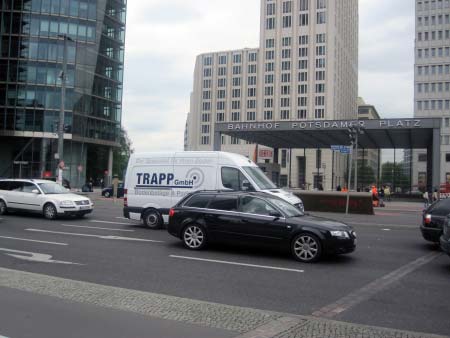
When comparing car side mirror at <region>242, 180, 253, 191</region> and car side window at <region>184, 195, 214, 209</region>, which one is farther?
car side mirror at <region>242, 180, 253, 191</region>

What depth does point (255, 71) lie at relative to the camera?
128m

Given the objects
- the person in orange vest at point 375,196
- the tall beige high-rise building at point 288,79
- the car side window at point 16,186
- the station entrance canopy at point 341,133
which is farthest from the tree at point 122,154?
the car side window at point 16,186

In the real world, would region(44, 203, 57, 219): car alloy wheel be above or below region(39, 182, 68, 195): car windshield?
below

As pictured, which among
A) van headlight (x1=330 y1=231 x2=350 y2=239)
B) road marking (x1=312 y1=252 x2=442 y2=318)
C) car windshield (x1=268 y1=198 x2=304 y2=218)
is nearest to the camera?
road marking (x1=312 y1=252 x2=442 y2=318)

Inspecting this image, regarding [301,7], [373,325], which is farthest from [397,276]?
[301,7]

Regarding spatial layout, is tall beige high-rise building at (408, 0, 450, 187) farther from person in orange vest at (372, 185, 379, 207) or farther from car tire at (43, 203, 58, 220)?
car tire at (43, 203, 58, 220)

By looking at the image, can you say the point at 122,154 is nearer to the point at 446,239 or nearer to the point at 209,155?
the point at 209,155

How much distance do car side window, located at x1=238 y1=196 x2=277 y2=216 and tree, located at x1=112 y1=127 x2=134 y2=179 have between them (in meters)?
83.8

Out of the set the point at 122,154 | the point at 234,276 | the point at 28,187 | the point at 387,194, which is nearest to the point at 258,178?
the point at 234,276

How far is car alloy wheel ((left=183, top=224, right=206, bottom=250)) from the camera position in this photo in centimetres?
1112

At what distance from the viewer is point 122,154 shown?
376ft

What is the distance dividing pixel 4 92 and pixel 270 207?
58.1 metres

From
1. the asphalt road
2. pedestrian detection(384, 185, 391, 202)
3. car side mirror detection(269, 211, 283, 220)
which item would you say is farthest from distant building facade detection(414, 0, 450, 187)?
car side mirror detection(269, 211, 283, 220)

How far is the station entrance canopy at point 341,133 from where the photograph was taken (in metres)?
33.4
